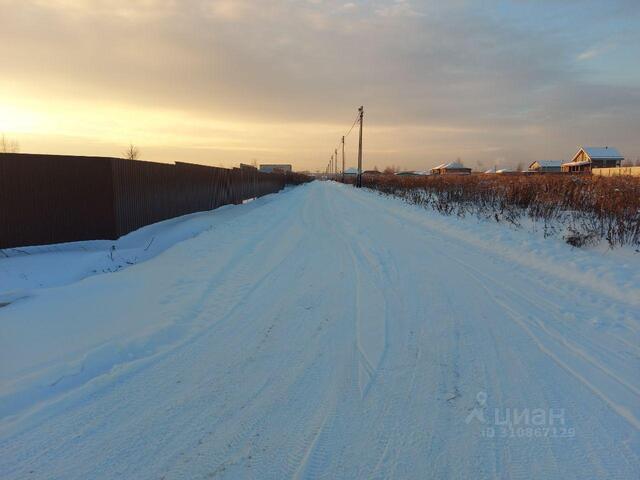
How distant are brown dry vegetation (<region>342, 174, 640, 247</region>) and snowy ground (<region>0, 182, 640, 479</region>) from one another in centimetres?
188

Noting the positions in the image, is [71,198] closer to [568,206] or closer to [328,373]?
[328,373]

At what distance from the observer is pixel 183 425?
3.10m

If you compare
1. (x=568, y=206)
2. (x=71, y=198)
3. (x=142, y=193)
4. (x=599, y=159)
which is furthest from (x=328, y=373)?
(x=599, y=159)

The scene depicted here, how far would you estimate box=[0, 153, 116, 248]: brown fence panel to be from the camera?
9.61m

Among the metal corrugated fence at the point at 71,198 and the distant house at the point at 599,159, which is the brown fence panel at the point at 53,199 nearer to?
the metal corrugated fence at the point at 71,198

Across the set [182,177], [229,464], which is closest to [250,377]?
[229,464]

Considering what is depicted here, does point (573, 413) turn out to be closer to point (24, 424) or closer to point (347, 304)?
point (347, 304)

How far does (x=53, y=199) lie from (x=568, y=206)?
45.6 ft

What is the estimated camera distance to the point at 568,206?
12508 mm

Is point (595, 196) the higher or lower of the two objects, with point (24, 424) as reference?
higher

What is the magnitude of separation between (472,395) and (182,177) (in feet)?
51.2

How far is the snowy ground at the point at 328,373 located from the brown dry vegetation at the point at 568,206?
188cm

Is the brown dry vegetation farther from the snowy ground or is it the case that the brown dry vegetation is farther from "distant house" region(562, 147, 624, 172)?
"distant house" region(562, 147, 624, 172)

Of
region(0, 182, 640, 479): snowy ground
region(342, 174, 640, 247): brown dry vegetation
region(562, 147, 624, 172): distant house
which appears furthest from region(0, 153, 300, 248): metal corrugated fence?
region(562, 147, 624, 172): distant house
